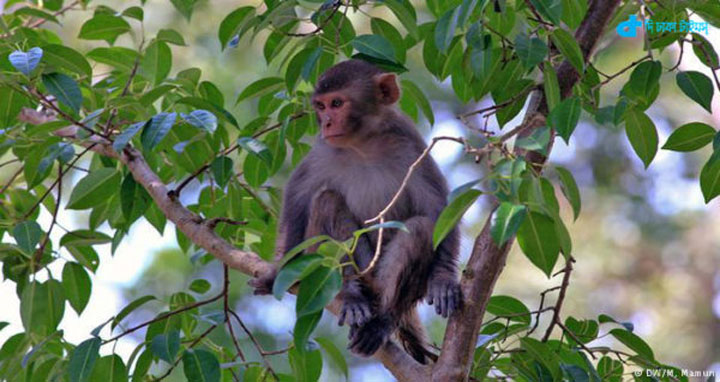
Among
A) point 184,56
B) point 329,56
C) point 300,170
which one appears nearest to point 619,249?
point 184,56

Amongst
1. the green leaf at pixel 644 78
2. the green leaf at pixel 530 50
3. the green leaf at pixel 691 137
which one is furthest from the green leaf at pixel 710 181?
the green leaf at pixel 530 50

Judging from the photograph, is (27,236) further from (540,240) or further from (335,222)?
(540,240)

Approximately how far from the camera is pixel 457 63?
4.78 m

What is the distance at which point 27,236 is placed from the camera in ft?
14.9

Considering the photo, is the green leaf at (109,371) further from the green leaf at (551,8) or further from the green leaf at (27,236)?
the green leaf at (551,8)

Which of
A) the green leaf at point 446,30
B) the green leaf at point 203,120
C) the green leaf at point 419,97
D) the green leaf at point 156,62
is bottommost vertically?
the green leaf at point 203,120

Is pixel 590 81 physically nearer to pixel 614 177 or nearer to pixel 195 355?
pixel 195 355

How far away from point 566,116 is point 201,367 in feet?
5.89

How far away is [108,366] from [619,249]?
13.6 m

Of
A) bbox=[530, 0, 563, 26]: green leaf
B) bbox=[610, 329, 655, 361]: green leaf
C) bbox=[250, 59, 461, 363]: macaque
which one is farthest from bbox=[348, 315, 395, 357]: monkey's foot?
bbox=[530, 0, 563, 26]: green leaf

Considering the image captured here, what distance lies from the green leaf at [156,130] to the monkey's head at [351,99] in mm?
1768

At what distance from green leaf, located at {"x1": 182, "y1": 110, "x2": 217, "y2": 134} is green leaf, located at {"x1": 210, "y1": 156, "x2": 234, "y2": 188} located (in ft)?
1.43

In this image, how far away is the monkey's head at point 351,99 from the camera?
5.97 meters

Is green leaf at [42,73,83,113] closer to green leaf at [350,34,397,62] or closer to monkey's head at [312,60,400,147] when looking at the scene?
green leaf at [350,34,397,62]
